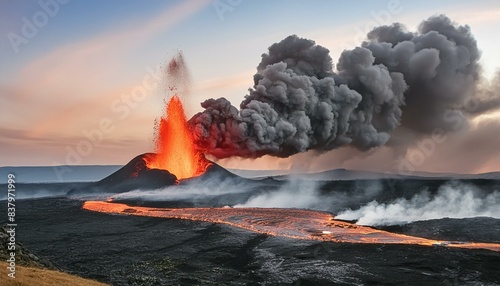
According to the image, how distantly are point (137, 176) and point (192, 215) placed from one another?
2130 inches

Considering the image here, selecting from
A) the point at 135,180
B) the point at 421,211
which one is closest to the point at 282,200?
the point at 421,211

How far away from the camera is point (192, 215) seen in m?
66.3

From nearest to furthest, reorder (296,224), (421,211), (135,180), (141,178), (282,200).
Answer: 1. (296,224)
2. (421,211)
3. (282,200)
4. (141,178)
5. (135,180)

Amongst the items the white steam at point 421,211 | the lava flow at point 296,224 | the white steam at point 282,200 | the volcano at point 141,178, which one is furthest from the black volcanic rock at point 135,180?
the white steam at point 421,211

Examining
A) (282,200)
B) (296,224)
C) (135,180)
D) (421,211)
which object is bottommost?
(296,224)

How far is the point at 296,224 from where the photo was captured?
5747 centimetres

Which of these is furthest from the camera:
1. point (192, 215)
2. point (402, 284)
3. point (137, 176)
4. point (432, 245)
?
point (137, 176)

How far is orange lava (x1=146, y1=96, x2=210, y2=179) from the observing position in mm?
122938

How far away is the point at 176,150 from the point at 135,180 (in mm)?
17135

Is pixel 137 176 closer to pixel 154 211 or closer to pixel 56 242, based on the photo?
pixel 154 211

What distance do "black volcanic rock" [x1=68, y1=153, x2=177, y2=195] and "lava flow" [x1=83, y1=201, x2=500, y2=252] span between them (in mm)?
24026

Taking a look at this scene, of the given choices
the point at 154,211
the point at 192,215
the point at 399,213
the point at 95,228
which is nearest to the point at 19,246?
the point at 95,228

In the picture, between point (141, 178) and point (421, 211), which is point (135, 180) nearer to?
point (141, 178)

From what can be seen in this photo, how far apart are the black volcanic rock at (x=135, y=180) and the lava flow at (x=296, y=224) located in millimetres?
24026
